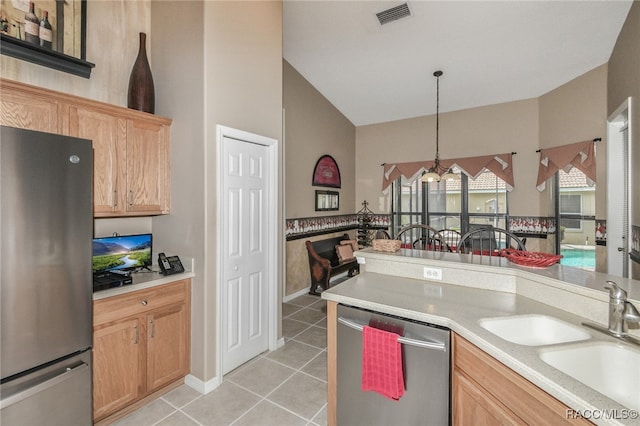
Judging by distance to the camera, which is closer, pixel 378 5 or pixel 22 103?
pixel 22 103

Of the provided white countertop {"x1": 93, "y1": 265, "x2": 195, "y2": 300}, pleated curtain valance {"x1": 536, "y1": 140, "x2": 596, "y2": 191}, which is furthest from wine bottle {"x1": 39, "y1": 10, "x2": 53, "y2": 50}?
pleated curtain valance {"x1": 536, "y1": 140, "x2": 596, "y2": 191}

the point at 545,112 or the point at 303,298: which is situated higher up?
the point at 545,112

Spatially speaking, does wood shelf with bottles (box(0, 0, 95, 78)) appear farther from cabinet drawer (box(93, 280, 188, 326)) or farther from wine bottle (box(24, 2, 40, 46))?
cabinet drawer (box(93, 280, 188, 326))

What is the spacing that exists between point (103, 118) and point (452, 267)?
263 centimetres

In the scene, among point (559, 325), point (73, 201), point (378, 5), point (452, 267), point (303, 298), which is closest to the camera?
point (559, 325)

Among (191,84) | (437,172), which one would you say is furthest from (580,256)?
(191,84)

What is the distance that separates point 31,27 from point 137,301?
2.07 m

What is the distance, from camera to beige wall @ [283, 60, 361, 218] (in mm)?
4418

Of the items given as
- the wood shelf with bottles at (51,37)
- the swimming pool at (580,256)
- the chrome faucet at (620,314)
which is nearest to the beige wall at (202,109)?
the wood shelf with bottles at (51,37)

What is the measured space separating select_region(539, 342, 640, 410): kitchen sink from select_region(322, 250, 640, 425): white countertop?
0.04 meters

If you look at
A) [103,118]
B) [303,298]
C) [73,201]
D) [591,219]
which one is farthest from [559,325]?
[591,219]

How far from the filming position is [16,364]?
4.68 feet

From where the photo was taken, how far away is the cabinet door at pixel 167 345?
2143mm

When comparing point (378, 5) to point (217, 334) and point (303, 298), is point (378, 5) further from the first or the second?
point (303, 298)
